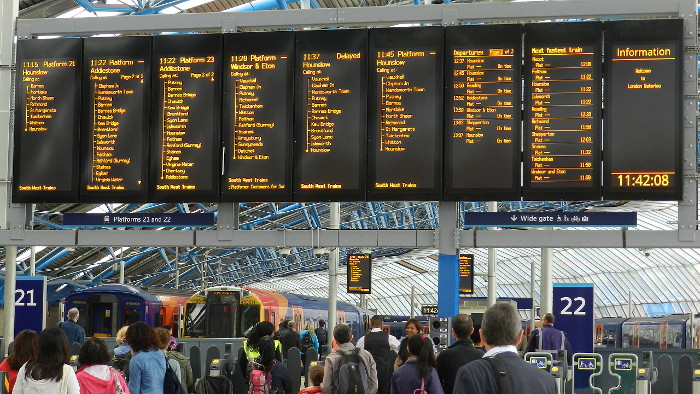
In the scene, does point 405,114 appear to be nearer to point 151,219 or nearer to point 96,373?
point 151,219

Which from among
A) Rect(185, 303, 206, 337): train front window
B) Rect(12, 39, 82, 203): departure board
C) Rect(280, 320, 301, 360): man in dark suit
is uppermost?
Rect(12, 39, 82, 203): departure board

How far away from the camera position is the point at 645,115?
12820mm

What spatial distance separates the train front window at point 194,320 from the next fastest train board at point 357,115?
18.1 meters

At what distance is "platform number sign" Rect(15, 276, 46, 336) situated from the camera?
1501 centimetres

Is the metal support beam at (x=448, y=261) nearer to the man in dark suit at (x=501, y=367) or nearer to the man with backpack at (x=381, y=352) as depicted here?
the man with backpack at (x=381, y=352)

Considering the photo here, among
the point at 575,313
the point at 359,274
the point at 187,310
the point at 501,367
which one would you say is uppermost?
the point at 501,367

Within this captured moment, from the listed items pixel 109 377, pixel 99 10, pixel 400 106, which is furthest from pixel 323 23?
pixel 99 10

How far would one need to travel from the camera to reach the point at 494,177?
42.6ft

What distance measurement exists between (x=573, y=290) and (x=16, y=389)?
12144mm

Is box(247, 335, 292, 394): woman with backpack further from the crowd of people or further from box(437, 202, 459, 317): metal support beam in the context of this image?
box(437, 202, 459, 317): metal support beam

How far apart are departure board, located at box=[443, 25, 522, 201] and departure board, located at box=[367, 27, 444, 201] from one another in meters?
0.15

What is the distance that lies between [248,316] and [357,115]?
18825mm

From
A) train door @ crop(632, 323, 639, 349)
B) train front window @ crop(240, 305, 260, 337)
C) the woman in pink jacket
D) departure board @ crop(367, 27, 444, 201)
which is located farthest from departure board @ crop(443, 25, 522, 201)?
train door @ crop(632, 323, 639, 349)

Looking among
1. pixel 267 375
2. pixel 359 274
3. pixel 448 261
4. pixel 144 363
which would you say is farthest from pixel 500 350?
pixel 359 274
